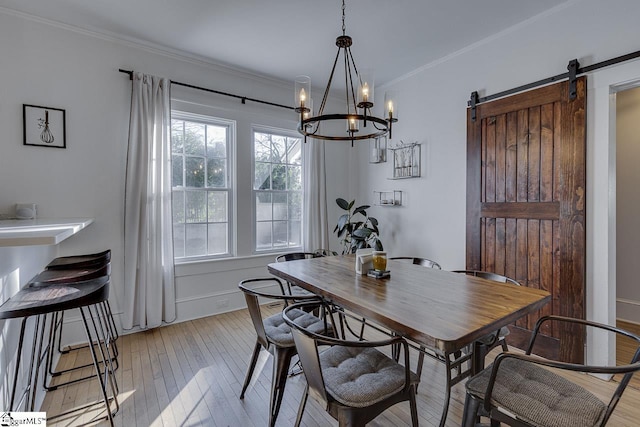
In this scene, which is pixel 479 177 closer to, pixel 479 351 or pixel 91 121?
pixel 479 351

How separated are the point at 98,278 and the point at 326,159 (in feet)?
10.6

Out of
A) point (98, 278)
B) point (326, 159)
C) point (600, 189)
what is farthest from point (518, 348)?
point (98, 278)

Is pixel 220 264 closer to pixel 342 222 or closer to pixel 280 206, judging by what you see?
pixel 280 206

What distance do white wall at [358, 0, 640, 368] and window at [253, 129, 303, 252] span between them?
1091 millimetres

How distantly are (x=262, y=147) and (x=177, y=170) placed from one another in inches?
43.4

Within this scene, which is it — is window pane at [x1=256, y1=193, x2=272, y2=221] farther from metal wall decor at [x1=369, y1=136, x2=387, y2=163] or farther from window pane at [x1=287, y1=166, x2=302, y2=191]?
metal wall decor at [x1=369, y1=136, x2=387, y2=163]

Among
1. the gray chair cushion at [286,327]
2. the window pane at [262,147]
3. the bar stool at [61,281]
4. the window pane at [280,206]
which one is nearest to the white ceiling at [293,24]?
the window pane at [262,147]

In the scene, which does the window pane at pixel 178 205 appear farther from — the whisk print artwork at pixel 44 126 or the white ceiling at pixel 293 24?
the white ceiling at pixel 293 24

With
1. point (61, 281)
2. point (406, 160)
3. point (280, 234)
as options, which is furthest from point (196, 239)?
point (406, 160)

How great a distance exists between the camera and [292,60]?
3469 mm

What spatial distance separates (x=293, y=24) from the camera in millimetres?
2771

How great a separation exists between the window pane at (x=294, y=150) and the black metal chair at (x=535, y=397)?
344 cm

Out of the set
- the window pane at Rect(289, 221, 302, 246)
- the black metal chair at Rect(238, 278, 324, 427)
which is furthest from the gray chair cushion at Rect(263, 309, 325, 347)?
the window pane at Rect(289, 221, 302, 246)

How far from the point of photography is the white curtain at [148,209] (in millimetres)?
3037
